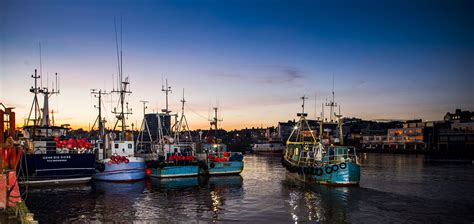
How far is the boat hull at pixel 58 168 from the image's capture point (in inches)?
1534

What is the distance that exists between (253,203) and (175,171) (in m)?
19.7

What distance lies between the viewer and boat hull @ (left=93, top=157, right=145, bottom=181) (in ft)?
144

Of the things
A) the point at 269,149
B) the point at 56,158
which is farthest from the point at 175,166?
the point at 269,149

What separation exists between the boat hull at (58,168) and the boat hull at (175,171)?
845 centimetres

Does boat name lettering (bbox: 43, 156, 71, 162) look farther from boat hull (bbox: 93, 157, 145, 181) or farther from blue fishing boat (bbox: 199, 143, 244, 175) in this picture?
blue fishing boat (bbox: 199, 143, 244, 175)

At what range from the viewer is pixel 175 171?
159 feet

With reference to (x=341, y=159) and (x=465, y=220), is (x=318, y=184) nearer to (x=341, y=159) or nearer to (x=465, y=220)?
(x=341, y=159)

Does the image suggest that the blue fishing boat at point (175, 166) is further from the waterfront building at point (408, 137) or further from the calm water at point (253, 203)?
the waterfront building at point (408, 137)

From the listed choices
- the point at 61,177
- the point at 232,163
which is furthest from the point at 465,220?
the point at 61,177

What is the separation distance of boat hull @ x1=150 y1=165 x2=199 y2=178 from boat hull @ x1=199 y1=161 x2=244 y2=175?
2014mm

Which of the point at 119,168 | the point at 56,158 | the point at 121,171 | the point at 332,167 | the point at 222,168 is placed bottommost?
the point at 222,168

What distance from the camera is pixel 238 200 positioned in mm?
32594

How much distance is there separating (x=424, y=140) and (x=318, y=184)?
121 m

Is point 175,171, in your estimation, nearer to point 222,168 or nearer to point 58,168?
point 222,168
